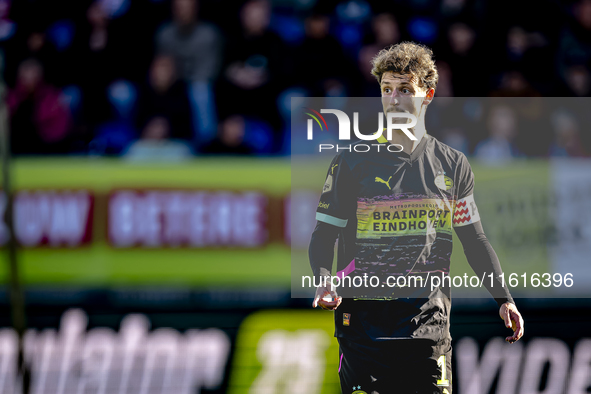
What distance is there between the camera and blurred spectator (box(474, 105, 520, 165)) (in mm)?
3172

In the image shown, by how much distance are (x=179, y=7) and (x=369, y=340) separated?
2831 millimetres

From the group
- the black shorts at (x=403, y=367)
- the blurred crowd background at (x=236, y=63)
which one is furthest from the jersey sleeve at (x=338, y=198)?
the blurred crowd background at (x=236, y=63)

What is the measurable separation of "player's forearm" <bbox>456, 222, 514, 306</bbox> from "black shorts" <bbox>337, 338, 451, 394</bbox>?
1.19ft

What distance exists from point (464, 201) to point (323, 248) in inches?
27.1

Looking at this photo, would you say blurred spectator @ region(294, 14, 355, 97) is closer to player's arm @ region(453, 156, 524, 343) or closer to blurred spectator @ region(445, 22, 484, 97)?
blurred spectator @ region(445, 22, 484, 97)

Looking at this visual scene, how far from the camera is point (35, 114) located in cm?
354

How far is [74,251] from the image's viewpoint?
3.23m

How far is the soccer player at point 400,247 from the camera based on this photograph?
91.4 inches

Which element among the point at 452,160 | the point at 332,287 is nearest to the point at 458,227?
the point at 452,160

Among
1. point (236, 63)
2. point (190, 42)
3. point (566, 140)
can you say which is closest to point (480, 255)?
point (566, 140)

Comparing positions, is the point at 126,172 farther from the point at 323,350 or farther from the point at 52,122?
the point at 323,350

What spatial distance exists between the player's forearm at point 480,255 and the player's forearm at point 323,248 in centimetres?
57

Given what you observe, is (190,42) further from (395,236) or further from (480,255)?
(480,255)

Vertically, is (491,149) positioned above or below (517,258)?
above
